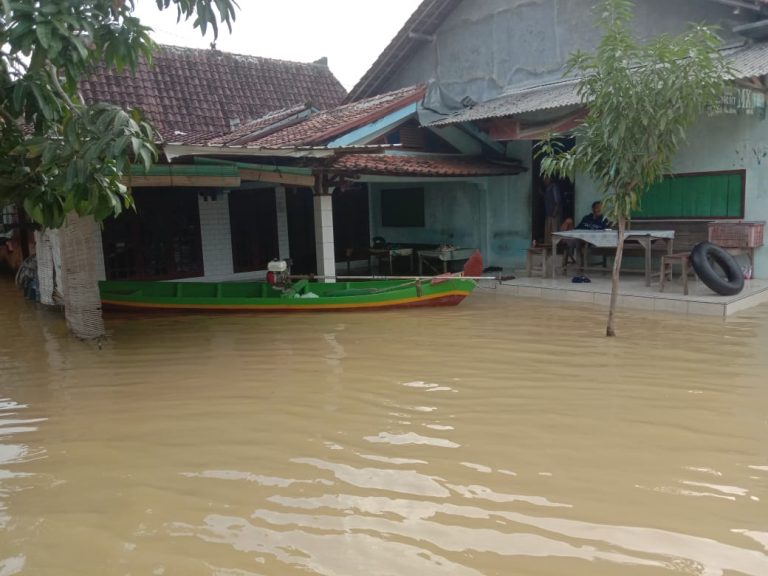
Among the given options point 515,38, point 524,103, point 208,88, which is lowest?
point 524,103

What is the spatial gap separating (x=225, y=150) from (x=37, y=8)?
17.8ft

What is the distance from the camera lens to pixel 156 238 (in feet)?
43.9

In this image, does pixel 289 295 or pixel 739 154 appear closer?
Answer: pixel 289 295

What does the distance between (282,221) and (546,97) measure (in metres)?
6.41

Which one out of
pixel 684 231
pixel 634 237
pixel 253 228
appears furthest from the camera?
pixel 253 228

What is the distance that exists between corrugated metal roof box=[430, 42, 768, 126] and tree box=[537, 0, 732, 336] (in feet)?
7.33

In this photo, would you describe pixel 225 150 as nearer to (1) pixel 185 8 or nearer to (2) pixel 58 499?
(1) pixel 185 8

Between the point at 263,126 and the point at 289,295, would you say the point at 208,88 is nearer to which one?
the point at 263,126

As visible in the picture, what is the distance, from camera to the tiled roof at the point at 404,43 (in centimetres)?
1432

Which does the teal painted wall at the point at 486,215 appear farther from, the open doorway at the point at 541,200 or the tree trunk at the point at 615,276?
the tree trunk at the point at 615,276

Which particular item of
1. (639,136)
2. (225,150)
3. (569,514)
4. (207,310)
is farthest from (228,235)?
(569,514)

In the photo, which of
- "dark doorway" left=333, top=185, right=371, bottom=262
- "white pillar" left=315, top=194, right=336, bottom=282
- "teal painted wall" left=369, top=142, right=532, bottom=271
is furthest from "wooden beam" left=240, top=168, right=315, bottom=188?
"dark doorway" left=333, top=185, right=371, bottom=262

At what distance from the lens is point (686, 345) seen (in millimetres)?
7348

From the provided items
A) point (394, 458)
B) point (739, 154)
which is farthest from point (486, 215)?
point (394, 458)
